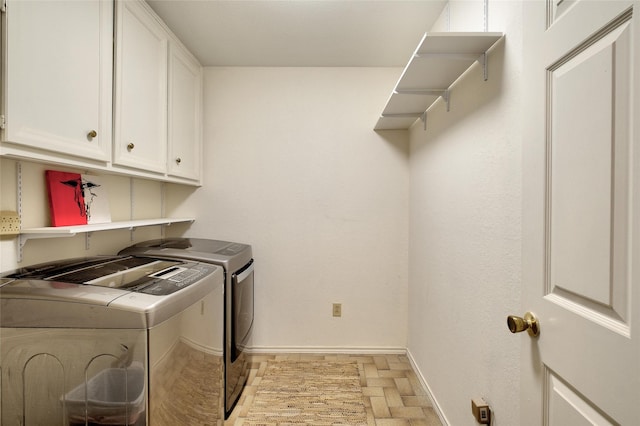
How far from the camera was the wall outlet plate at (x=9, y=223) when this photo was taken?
A: 45.4 inches

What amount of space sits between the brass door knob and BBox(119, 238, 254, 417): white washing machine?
1419 millimetres

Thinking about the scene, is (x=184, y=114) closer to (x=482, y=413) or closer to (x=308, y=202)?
(x=308, y=202)

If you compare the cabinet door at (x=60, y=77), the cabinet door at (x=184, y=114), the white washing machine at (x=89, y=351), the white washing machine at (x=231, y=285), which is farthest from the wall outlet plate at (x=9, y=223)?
the cabinet door at (x=184, y=114)

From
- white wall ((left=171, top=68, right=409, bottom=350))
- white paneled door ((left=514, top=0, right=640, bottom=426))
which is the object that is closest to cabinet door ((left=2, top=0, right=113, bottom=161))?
white wall ((left=171, top=68, right=409, bottom=350))

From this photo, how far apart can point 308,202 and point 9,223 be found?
1.72 metres

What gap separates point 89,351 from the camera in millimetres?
963

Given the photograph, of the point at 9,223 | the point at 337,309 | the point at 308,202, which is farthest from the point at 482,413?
the point at 9,223

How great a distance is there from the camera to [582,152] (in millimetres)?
623

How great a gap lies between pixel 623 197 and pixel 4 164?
1.97 m

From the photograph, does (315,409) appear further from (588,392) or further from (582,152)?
(582,152)

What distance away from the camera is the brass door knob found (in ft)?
2.52

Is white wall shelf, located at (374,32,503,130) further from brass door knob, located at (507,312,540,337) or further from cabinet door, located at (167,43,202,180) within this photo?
cabinet door, located at (167,43,202,180)

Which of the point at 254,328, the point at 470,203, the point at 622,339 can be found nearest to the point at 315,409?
the point at 254,328

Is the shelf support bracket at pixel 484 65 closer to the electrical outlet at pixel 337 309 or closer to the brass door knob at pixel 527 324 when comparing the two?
the brass door knob at pixel 527 324
